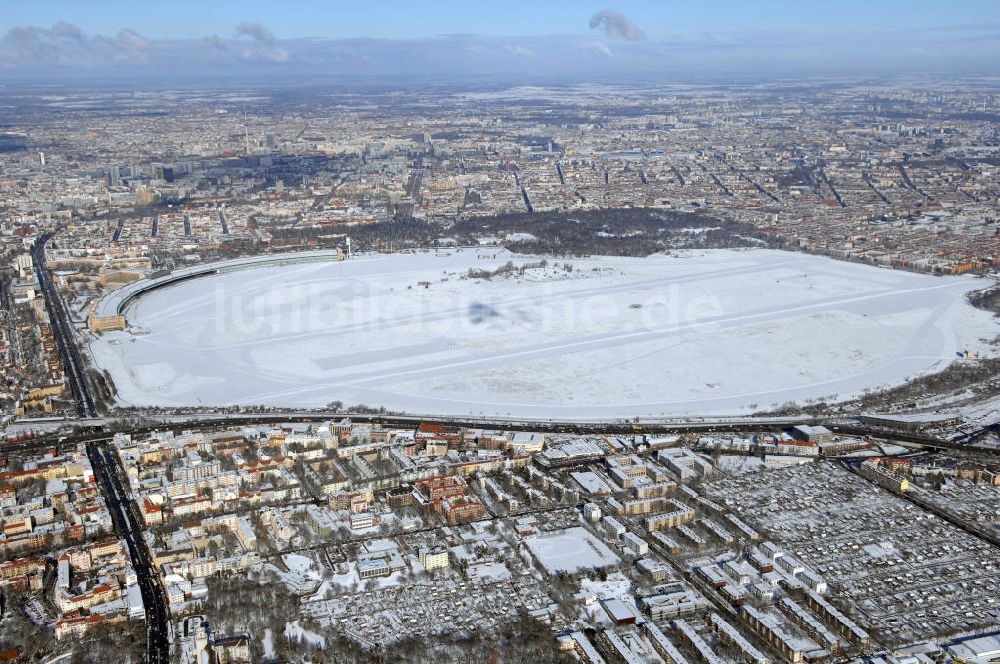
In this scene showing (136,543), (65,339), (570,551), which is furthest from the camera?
(65,339)

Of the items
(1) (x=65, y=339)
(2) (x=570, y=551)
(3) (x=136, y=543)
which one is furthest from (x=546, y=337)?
(3) (x=136, y=543)

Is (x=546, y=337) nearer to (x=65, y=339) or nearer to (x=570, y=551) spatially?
(x=570, y=551)

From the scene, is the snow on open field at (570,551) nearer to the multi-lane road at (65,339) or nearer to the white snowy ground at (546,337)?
the white snowy ground at (546,337)

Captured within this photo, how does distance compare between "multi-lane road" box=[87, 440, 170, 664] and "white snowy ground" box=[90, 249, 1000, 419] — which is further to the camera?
"white snowy ground" box=[90, 249, 1000, 419]

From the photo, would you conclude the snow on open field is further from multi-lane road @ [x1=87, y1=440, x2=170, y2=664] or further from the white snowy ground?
the white snowy ground

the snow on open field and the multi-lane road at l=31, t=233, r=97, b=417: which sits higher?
the snow on open field

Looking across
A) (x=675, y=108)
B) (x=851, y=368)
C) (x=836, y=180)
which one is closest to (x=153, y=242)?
(x=851, y=368)

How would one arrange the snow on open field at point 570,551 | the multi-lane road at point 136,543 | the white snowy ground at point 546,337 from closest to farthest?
the multi-lane road at point 136,543 < the snow on open field at point 570,551 < the white snowy ground at point 546,337

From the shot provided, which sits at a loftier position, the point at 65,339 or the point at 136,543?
the point at 136,543

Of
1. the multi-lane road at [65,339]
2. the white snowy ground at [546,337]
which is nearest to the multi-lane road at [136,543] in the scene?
the multi-lane road at [65,339]

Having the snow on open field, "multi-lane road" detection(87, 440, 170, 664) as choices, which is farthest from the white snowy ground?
the snow on open field
